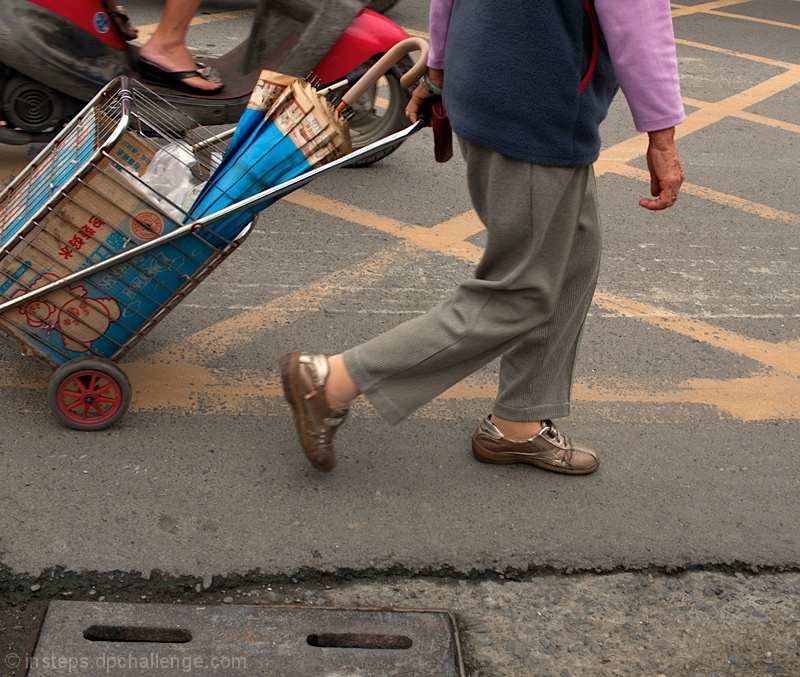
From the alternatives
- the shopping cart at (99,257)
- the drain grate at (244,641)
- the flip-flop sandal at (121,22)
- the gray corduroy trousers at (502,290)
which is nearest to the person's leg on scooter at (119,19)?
the flip-flop sandal at (121,22)

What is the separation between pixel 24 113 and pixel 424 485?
287 cm

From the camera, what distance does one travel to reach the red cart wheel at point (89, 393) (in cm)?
294

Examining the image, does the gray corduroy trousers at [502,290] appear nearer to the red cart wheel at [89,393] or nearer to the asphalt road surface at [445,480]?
the asphalt road surface at [445,480]

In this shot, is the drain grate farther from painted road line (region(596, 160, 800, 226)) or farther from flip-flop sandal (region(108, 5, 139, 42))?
painted road line (region(596, 160, 800, 226))

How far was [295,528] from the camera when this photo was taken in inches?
108

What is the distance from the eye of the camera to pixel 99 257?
2.86 m

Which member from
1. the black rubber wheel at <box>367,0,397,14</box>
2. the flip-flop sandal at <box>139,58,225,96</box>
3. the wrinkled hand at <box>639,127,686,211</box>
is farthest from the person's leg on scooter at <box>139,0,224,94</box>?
the black rubber wheel at <box>367,0,397,14</box>

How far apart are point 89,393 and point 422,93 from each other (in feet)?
4.31

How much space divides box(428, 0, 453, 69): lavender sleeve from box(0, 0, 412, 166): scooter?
1.65 metres

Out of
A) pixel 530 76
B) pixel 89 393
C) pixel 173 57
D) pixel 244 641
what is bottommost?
pixel 244 641

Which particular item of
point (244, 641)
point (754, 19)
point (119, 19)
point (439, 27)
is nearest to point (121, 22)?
point (119, 19)

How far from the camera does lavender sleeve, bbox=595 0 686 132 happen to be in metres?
2.25

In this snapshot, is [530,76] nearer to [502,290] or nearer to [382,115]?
[502,290]

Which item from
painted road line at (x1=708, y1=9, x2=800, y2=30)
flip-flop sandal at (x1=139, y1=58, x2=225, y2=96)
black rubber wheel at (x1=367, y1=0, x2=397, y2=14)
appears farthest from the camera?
painted road line at (x1=708, y1=9, x2=800, y2=30)
